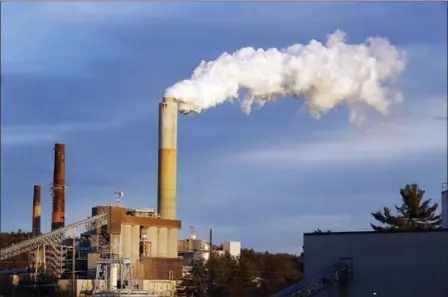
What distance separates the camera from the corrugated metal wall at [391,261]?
51.0 metres

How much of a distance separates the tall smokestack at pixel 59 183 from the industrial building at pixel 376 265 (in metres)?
45.1

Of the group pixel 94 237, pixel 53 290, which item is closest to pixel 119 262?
pixel 53 290

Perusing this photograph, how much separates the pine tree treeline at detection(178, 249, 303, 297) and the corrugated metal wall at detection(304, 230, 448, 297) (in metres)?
20.7

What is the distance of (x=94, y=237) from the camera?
289 feet

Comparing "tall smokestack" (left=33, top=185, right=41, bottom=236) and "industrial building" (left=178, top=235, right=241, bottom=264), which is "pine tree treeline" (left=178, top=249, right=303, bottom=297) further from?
"tall smokestack" (left=33, top=185, right=41, bottom=236)

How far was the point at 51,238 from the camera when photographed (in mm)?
86750

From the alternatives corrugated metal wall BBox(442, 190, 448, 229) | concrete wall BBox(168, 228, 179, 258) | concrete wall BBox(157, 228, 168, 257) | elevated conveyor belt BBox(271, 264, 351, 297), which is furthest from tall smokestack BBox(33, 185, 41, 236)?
elevated conveyor belt BBox(271, 264, 351, 297)

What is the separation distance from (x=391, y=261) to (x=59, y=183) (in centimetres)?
5132

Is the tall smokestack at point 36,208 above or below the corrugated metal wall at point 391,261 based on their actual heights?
above

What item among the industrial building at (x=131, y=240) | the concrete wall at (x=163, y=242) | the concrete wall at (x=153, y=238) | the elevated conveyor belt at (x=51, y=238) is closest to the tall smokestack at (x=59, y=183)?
the industrial building at (x=131, y=240)

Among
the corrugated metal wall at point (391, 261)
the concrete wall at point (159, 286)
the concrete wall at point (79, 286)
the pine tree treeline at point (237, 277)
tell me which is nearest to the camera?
the corrugated metal wall at point (391, 261)

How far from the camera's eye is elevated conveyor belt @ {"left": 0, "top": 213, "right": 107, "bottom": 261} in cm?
8638

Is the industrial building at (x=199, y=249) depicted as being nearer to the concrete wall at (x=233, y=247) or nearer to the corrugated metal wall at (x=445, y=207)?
the concrete wall at (x=233, y=247)

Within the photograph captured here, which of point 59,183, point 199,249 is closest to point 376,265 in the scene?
point 59,183
